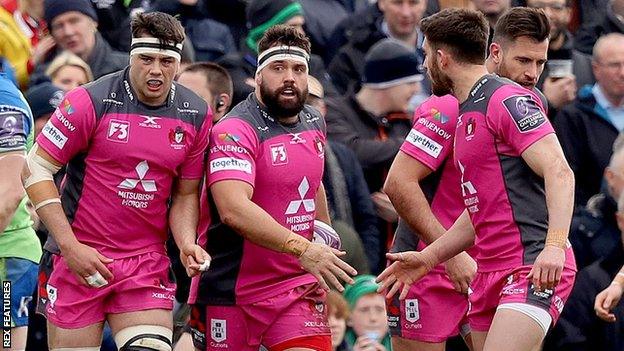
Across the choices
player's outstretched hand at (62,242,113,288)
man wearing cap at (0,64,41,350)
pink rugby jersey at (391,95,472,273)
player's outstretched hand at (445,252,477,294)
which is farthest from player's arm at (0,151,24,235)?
player's outstretched hand at (445,252,477,294)

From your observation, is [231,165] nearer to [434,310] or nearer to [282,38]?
[282,38]

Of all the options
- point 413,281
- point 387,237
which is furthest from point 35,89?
point 413,281

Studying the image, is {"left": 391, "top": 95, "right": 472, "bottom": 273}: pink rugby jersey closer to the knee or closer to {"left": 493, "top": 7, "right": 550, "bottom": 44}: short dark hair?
{"left": 493, "top": 7, "right": 550, "bottom": 44}: short dark hair

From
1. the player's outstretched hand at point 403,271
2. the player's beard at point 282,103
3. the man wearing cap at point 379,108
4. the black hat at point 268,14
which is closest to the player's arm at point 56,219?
the player's beard at point 282,103

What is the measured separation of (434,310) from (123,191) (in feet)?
6.67

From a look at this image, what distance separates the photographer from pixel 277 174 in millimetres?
10453

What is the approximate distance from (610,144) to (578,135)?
0.26m

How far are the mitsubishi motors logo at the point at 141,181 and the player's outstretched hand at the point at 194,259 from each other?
1.52 ft

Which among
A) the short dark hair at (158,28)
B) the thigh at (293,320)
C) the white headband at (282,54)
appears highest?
the short dark hair at (158,28)

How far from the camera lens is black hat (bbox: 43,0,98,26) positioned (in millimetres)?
13852

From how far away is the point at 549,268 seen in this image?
922 centimetres

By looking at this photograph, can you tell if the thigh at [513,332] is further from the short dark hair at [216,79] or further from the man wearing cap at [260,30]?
the man wearing cap at [260,30]

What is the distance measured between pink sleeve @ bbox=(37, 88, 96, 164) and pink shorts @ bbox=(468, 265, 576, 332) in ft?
7.83

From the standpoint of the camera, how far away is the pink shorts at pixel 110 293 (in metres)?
10.4
